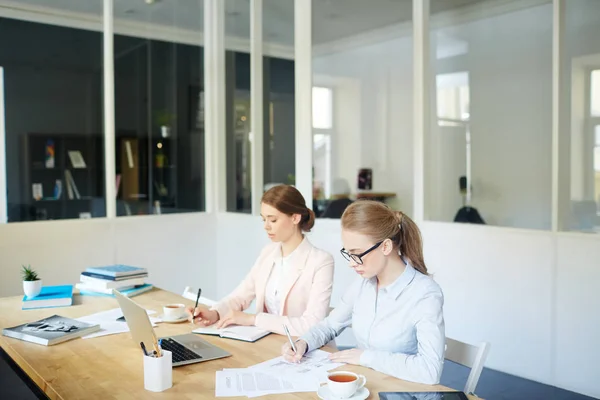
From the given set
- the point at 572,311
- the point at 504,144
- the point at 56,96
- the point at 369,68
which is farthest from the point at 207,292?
the point at 369,68

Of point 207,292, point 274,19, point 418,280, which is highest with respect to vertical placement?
point 274,19

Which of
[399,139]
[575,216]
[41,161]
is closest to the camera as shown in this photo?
[41,161]

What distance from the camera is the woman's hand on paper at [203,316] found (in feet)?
8.21

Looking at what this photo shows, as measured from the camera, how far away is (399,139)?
7.88 meters

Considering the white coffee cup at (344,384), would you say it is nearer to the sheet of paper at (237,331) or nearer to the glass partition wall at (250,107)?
the sheet of paper at (237,331)

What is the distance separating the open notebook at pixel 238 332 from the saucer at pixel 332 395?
0.63m

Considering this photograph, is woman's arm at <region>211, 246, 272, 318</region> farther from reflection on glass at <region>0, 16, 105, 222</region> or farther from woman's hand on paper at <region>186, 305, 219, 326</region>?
reflection on glass at <region>0, 16, 105, 222</region>

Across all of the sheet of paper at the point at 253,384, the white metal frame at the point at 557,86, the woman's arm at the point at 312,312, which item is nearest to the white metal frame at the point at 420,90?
the white metal frame at the point at 557,86

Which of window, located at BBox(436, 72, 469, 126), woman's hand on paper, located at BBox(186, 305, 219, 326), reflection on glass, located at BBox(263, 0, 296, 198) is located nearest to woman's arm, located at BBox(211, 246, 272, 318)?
woman's hand on paper, located at BBox(186, 305, 219, 326)

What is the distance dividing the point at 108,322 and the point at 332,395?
1.30 metres

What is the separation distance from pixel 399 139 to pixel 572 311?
4684mm

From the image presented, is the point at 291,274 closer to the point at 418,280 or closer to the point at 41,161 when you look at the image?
the point at 418,280

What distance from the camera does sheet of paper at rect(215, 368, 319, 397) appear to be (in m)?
1.66

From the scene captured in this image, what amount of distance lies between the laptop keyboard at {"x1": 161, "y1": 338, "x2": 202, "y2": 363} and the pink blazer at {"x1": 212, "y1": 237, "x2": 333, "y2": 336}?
368 millimetres
